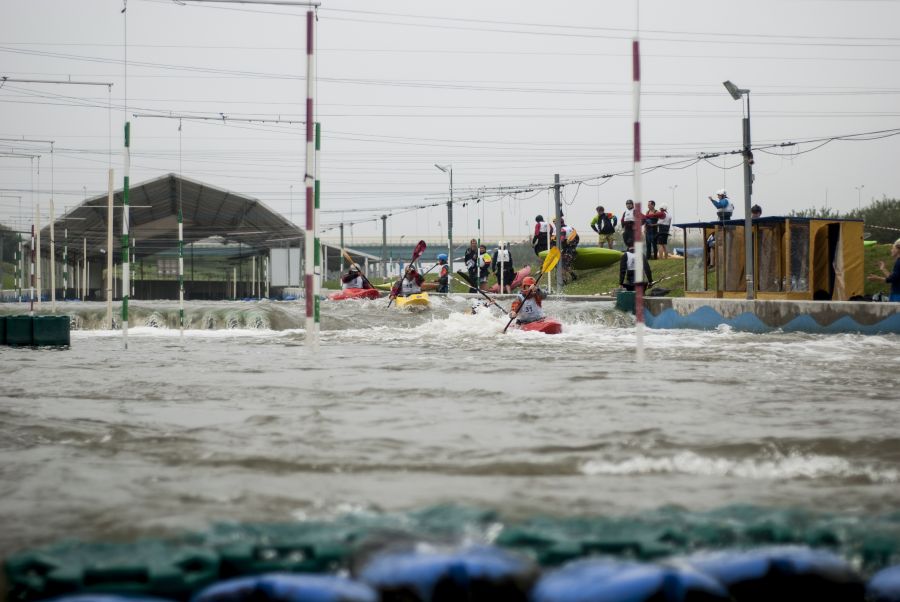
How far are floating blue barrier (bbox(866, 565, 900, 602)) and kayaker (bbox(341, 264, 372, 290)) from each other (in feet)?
91.2

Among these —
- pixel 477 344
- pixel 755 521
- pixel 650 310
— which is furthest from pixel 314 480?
pixel 650 310

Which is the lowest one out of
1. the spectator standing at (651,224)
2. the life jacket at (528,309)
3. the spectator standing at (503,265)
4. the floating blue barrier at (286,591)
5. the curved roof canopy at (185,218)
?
the floating blue barrier at (286,591)

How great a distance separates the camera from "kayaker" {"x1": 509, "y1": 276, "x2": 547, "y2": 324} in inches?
701

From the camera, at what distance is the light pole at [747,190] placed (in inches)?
776

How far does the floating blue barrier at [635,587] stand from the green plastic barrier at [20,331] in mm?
A: 14968

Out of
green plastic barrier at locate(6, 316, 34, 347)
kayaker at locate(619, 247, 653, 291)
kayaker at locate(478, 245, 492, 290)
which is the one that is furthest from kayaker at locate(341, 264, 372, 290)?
green plastic barrier at locate(6, 316, 34, 347)

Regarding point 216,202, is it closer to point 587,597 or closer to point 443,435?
point 443,435

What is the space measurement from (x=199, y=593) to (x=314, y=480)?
1562 millimetres

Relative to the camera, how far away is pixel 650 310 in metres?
22.0

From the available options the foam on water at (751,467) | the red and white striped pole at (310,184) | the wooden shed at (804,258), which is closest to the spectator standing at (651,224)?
the wooden shed at (804,258)

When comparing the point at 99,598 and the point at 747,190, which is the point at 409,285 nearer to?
the point at 747,190

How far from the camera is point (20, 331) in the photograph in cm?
1584

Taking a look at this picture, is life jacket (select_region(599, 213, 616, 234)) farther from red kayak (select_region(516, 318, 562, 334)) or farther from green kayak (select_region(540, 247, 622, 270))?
red kayak (select_region(516, 318, 562, 334))

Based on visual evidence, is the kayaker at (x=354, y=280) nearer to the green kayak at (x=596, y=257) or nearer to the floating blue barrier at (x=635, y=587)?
the green kayak at (x=596, y=257)
